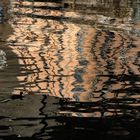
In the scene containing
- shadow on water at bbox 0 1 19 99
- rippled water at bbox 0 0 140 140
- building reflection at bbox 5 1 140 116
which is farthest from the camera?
building reflection at bbox 5 1 140 116

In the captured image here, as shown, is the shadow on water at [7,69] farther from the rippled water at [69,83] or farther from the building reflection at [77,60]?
the building reflection at [77,60]

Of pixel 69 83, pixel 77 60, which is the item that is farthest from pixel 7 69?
pixel 77 60

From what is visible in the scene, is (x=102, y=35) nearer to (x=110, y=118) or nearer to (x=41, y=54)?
(x=41, y=54)

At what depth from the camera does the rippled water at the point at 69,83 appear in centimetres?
1284

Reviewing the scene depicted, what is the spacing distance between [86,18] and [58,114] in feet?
99.4

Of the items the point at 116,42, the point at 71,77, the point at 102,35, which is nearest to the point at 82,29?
the point at 102,35

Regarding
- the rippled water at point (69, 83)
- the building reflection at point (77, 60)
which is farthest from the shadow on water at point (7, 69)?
the building reflection at point (77, 60)

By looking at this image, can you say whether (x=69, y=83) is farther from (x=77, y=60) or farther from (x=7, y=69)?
(x=77, y=60)

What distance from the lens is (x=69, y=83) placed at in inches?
703

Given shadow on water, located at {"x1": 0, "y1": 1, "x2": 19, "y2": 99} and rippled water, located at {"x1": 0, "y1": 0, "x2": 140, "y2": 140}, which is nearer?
rippled water, located at {"x1": 0, "y1": 0, "x2": 140, "y2": 140}

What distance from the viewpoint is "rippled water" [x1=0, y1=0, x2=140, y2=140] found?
12.8 metres

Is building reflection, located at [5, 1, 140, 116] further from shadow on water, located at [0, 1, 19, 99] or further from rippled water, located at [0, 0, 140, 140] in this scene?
shadow on water, located at [0, 1, 19, 99]

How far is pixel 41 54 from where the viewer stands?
24.0m

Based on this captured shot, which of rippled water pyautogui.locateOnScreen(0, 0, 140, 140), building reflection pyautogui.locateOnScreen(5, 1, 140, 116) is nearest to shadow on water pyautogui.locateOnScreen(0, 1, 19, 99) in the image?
rippled water pyautogui.locateOnScreen(0, 0, 140, 140)
